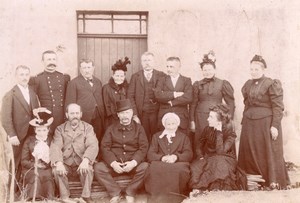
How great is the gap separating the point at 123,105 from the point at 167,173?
3.03 ft

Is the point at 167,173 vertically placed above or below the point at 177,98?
below

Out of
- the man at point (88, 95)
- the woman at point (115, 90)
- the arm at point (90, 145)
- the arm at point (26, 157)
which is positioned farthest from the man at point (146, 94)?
the arm at point (26, 157)

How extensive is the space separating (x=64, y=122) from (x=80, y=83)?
0.50m

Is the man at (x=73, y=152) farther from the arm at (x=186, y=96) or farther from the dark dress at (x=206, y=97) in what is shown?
the dark dress at (x=206, y=97)

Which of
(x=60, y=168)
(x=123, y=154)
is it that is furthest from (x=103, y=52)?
(x=60, y=168)

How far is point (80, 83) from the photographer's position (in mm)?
6082

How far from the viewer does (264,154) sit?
19.6 ft

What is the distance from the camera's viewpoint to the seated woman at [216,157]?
5.56 metres

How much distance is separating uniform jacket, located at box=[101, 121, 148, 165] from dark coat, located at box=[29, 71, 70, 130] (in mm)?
665

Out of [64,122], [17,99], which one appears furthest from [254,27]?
[17,99]

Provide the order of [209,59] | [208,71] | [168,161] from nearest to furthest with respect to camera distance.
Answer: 1. [168,161]
2. [208,71]
3. [209,59]

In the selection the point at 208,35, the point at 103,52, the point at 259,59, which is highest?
the point at 208,35

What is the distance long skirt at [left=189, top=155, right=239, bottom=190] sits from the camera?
18.2 feet

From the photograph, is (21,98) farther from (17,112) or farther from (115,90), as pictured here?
(115,90)
